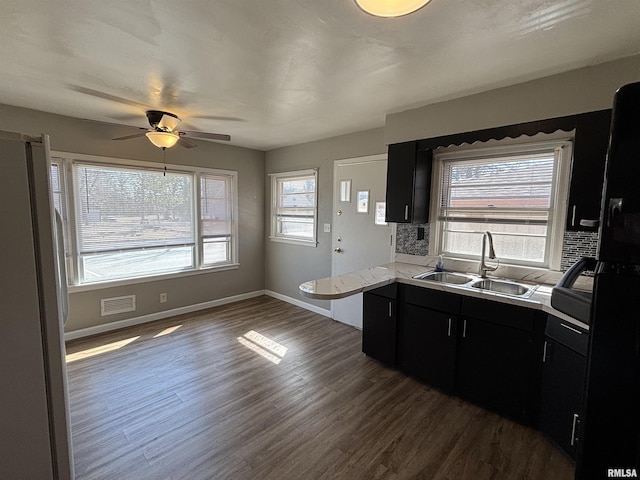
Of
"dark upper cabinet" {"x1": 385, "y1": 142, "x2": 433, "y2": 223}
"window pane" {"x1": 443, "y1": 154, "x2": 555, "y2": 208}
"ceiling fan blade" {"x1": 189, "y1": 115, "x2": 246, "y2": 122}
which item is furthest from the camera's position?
"ceiling fan blade" {"x1": 189, "y1": 115, "x2": 246, "y2": 122}

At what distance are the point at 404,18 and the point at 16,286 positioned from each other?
6.58ft

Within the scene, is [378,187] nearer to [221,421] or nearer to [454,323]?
[454,323]

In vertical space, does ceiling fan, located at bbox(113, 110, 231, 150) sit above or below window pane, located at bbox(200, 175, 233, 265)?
above

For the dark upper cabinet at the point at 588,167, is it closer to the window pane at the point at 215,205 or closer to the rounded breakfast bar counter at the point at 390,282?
the rounded breakfast bar counter at the point at 390,282

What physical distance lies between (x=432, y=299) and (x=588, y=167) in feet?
4.59

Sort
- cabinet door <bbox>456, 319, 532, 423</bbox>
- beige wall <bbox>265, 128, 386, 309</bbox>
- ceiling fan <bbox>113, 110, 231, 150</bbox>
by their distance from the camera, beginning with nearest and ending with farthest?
cabinet door <bbox>456, 319, 532, 423</bbox>, ceiling fan <bbox>113, 110, 231, 150</bbox>, beige wall <bbox>265, 128, 386, 309</bbox>

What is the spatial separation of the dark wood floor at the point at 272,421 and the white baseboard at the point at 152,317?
0.42 feet

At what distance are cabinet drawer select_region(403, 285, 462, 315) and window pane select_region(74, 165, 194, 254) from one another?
3144 millimetres

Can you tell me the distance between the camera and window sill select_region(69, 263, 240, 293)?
11.2 ft

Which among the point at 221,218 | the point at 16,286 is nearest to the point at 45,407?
the point at 16,286

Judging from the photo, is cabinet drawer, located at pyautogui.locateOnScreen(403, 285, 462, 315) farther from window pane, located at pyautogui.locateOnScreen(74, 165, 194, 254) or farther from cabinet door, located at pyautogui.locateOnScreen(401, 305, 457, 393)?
window pane, located at pyautogui.locateOnScreen(74, 165, 194, 254)

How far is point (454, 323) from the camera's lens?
2365 millimetres

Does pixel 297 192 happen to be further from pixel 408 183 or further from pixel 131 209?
pixel 131 209

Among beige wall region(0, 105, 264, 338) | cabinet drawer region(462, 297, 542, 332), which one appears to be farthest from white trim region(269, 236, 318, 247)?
cabinet drawer region(462, 297, 542, 332)
